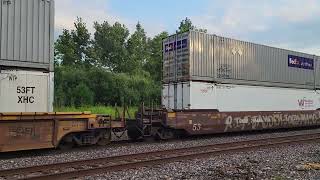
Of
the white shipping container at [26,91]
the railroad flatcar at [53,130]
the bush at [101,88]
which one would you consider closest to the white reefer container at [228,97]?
the railroad flatcar at [53,130]

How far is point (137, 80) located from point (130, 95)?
4.17 m

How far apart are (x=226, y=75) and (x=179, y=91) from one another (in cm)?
240

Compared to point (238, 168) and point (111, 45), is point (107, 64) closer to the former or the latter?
point (111, 45)

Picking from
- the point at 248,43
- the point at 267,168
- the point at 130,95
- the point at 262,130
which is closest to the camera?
the point at 267,168

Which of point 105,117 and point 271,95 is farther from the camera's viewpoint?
point 271,95

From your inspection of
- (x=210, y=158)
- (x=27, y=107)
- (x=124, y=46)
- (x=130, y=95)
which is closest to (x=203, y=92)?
(x=210, y=158)

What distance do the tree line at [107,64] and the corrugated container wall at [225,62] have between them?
51.6 ft

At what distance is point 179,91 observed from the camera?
17.1 metres

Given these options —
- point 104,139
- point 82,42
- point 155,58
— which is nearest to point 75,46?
point 82,42

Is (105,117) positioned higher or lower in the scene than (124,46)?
lower

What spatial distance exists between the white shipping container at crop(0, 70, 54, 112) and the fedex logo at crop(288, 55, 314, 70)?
13667 mm

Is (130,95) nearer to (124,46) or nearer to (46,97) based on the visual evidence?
(124,46)

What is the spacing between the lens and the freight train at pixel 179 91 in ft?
37.9

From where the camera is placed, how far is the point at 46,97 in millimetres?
12195
